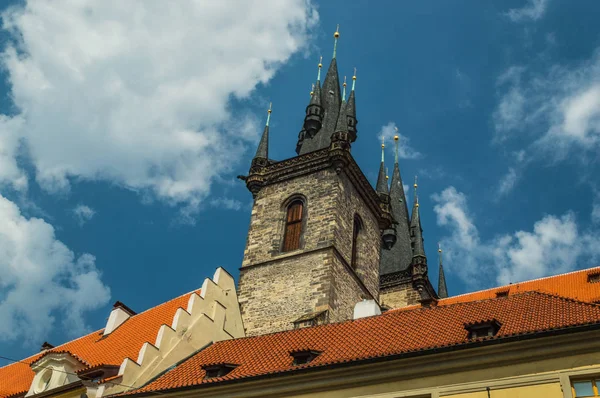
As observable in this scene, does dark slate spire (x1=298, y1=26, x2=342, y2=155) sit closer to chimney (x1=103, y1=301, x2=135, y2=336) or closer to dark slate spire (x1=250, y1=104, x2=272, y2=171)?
dark slate spire (x1=250, y1=104, x2=272, y2=171)

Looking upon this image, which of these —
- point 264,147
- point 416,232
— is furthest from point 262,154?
point 416,232

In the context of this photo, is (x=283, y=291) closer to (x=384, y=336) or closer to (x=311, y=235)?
(x=311, y=235)

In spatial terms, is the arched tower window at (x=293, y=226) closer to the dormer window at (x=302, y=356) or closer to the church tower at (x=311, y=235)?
the church tower at (x=311, y=235)

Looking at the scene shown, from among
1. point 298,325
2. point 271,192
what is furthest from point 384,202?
point 298,325

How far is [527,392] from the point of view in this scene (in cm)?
1036

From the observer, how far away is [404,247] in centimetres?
3725

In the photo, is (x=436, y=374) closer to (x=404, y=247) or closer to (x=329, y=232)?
(x=329, y=232)

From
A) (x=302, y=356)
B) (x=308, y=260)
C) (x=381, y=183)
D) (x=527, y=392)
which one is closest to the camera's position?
(x=527, y=392)

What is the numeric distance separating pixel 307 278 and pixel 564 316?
40.9 feet

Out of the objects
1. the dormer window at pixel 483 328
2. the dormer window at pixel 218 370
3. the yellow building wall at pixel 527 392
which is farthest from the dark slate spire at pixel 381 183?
the yellow building wall at pixel 527 392

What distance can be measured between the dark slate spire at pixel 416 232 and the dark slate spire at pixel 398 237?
269mm

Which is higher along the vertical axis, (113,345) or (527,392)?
(113,345)

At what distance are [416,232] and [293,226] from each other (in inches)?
566

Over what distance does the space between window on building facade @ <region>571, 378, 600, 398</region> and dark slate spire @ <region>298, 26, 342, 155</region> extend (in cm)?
1870
